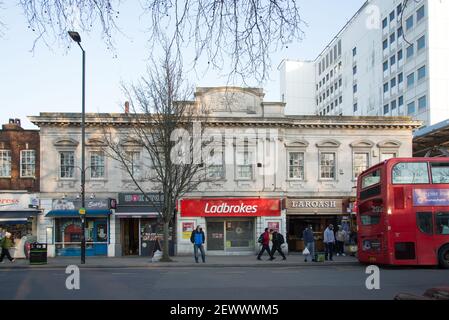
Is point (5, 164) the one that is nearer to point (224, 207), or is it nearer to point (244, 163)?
point (224, 207)

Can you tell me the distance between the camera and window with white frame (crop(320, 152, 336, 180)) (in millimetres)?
30953

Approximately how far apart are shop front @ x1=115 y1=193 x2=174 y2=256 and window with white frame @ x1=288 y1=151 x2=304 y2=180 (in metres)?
8.05

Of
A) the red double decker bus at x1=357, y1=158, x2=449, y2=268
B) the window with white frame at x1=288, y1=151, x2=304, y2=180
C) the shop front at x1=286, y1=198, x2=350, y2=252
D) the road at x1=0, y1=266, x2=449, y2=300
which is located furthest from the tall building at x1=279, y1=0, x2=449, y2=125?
the road at x1=0, y1=266, x2=449, y2=300

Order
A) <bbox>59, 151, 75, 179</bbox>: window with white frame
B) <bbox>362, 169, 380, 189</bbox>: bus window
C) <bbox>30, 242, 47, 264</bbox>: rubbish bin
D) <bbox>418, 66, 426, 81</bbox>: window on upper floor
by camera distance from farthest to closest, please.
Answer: <bbox>418, 66, 426, 81</bbox>: window on upper floor → <bbox>59, 151, 75, 179</bbox>: window with white frame → <bbox>30, 242, 47, 264</bbox>: rubbish bin → <bbox>362, 169, 380, 189</bbox>: bus window

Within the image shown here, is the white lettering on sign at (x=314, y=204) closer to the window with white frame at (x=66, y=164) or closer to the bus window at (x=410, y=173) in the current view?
the bus window at (x=410, y=173)

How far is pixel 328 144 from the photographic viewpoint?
101 ft

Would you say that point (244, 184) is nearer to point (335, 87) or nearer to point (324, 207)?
point (324, 207)

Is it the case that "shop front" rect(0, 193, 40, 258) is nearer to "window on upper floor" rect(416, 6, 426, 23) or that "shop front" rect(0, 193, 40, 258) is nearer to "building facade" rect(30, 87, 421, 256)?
"building facade" rect(30, 87, 421, 256)

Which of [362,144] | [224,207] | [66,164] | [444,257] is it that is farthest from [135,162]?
[444,257]

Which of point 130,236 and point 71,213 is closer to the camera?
point 71,213

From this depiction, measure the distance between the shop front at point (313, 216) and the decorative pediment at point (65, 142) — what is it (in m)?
12.7

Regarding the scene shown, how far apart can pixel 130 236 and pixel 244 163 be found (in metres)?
7.84

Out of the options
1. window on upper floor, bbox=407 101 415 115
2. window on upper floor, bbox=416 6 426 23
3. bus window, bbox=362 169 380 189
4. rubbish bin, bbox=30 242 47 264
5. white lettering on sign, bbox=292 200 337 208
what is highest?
window on upper floor, bbox=416 6 426 23
